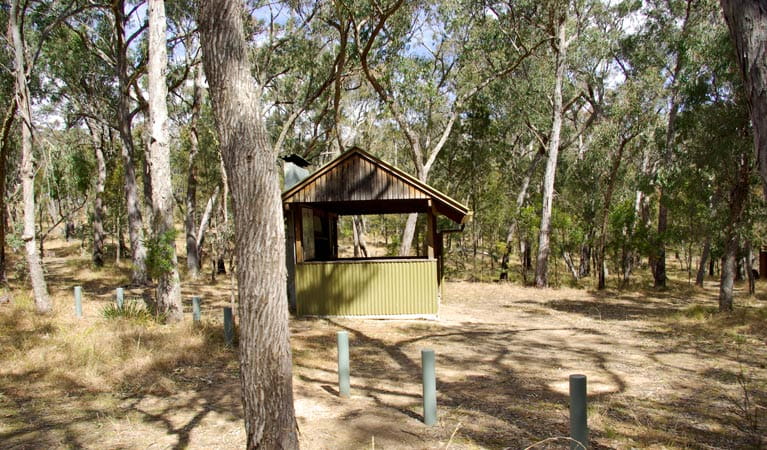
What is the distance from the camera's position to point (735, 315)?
12.5m

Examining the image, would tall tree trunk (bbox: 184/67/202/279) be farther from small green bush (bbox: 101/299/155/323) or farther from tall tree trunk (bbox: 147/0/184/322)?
small green bush (bbox: 101/299/155/323)

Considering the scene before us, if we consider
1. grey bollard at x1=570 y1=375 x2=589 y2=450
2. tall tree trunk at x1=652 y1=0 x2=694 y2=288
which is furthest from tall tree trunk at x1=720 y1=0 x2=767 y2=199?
tall tree trunk at x1=652 y1=0 x2=694 y2=288

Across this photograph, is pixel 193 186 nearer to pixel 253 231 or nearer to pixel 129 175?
pixel 129 175

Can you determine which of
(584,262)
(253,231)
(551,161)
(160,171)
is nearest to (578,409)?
(253,231)

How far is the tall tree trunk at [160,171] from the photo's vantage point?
10.2m

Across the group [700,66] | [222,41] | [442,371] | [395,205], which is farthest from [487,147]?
[222,41]

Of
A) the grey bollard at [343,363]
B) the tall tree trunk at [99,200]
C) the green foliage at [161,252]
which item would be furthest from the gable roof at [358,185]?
the tall tree trunk at [99,200]

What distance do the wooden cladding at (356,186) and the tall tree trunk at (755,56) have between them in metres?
9.22

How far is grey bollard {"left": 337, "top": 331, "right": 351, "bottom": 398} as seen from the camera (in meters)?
6.35

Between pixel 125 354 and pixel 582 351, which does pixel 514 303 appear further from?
pixel 125 354

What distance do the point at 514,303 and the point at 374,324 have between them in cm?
650

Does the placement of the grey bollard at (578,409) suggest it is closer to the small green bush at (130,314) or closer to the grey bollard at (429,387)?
the grey bollard at (429,387)

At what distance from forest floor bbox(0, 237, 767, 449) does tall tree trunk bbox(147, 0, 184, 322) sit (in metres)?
0.70

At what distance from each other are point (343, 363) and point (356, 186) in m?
6.34
